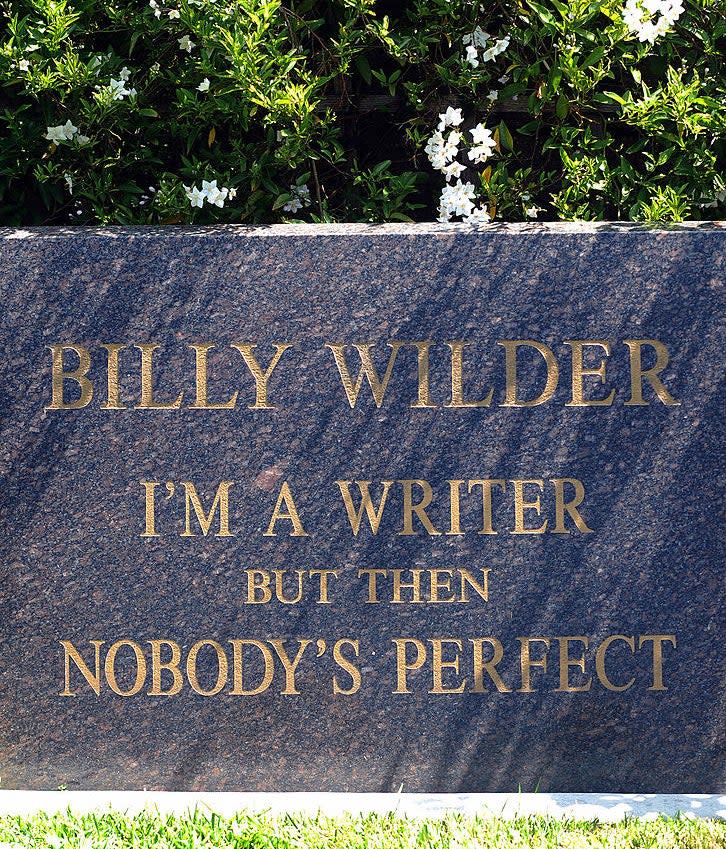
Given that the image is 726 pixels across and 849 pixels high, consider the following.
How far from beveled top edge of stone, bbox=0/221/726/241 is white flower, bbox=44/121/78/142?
0.34 meters

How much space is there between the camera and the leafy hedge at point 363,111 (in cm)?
286

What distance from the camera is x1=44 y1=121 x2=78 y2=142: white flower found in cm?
298

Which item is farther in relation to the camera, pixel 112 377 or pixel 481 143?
pixel 481 143

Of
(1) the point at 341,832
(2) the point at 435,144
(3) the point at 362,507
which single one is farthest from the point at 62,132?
(1) the point at 341,832

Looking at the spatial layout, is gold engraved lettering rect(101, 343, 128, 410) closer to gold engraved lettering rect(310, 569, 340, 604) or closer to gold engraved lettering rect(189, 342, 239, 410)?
gold engraved lettering rect(189, 342, 239, 410)

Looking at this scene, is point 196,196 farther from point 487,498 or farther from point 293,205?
point 487,498

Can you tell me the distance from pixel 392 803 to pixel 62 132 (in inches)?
86.2

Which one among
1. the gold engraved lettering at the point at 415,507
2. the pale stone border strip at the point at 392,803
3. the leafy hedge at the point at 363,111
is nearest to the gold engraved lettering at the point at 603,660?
the pale stone border strip at the point at 392,803

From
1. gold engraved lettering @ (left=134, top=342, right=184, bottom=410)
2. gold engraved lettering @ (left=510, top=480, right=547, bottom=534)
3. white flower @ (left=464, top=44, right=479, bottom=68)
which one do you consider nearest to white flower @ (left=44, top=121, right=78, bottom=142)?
gold engraved lettering @ (left=134, top=342, right=184, bottom=410)

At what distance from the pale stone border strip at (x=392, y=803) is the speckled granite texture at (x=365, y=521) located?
0.04 m

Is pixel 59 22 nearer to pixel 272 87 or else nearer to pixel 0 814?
pixel 272 87

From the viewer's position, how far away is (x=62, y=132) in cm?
299

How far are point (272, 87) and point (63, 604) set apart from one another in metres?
1.58

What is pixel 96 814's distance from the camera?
2635mm
